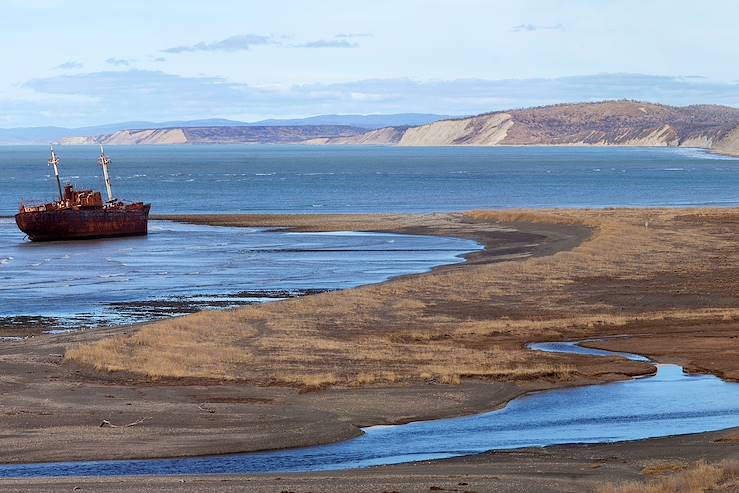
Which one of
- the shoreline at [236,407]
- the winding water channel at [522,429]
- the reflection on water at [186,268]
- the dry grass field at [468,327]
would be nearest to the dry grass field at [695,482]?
the winding water channel at [522,429]

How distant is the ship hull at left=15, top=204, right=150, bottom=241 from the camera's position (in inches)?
3253

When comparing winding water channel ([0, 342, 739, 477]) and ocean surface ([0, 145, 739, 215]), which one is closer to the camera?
winding water channel ([0, 342, 739, 477])

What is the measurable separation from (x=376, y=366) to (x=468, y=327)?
6784mm

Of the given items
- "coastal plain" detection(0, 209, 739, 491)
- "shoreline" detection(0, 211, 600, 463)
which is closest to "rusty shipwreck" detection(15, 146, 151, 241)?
"coastal plain" detection(0, 209, 739, 491)

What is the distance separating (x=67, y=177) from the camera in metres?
195

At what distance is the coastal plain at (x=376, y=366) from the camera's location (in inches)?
827

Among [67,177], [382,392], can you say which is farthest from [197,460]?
[67,177]

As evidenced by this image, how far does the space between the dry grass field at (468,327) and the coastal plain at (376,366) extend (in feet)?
0.26

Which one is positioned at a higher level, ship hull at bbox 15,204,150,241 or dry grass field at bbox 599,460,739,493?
ship hull at bbox 15,204,150,241

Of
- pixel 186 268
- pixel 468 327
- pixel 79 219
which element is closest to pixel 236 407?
pixel 468 327

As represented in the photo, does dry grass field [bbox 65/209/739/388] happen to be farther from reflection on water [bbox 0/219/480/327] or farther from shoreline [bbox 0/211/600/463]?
reflection on water [bbox 0/219/480/327]

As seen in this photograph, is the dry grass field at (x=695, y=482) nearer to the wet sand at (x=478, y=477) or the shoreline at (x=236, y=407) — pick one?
the wet sand at (x=478, y=477)

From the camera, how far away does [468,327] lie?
1409 inches

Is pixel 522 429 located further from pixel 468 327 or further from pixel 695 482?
pixel 468 327
